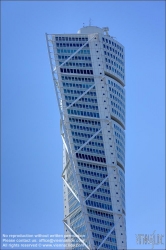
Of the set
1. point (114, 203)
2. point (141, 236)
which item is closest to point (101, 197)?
point (114, 203)

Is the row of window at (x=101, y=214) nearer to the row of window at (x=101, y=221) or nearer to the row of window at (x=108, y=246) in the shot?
the row of window at (x=101, y=221)

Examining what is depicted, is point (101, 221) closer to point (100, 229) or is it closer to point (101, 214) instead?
point (101, 214)

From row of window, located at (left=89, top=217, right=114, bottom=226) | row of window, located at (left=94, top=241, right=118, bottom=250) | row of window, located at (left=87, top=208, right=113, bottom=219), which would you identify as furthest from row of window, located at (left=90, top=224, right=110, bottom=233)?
row of window, located at (left=94, top=241, right=118, bottom=250)

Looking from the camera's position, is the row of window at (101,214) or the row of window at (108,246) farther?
the row of window at (101,214)

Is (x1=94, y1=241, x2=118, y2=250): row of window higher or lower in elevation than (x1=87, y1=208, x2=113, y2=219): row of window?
lower

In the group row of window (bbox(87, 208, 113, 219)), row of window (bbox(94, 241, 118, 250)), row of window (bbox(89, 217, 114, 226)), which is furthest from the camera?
row of window (bbox(87, 208, 113, 219))

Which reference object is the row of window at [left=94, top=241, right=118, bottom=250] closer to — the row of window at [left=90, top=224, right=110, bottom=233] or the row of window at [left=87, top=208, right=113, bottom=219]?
the row of window at [left=90, top=224, right=110, bottom=233]

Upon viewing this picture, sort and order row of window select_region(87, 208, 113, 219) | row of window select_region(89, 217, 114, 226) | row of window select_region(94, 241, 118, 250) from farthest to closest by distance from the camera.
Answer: row of window select_region(87, 208, 113, 219)
row of window select_region(89, 217, 114, 226)
row of window select_region(94, 241, 118, 250)

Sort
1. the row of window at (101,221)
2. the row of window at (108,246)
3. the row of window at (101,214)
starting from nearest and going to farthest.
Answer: the row of window at (108,246)
the row of window at (101,221)
the row of window at (101,214)

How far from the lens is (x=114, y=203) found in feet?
650

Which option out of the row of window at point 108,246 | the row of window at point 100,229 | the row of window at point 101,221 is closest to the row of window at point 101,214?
the row of window at point 101,221

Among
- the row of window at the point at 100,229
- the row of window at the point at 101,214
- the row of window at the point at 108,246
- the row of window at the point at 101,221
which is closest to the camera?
the row of window at the point at 108,246

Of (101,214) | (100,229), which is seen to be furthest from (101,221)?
(100,229)

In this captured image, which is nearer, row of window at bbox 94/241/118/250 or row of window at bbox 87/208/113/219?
row of window at bbox 94/241/118/250
